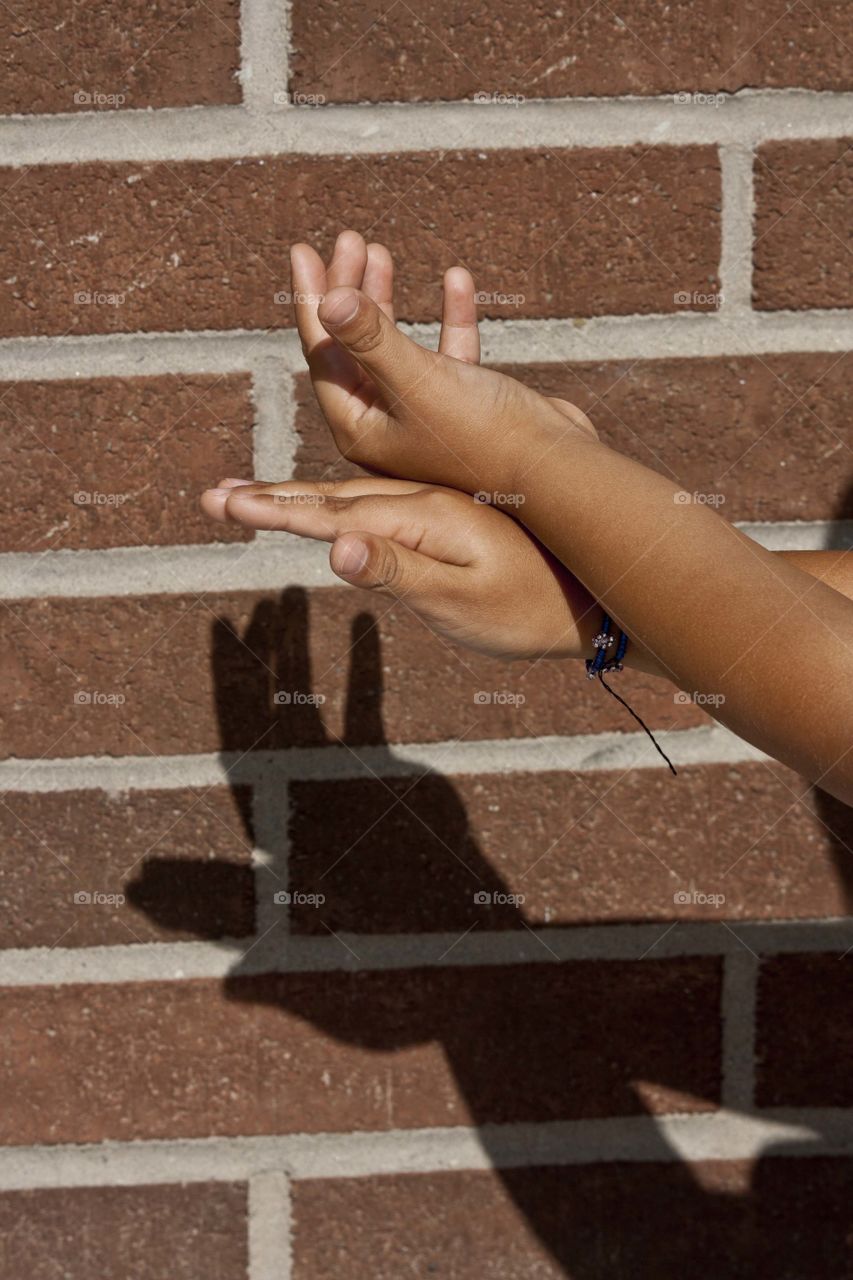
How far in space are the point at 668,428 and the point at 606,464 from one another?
0.49 ft

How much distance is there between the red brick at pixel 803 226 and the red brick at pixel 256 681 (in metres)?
0.19

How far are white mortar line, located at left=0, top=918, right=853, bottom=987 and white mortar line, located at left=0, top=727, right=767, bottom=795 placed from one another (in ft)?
0.27

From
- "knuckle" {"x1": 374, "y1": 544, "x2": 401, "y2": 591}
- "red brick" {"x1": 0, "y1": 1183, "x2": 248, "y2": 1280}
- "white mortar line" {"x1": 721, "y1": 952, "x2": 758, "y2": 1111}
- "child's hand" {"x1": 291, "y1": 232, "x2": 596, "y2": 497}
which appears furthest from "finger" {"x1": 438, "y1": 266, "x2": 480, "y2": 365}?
"red brick" {"x1": 0, "y1": 1183, "x2": 248, "y2": 1280}

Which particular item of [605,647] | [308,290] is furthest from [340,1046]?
[308,290]

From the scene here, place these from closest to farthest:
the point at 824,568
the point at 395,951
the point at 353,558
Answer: the point at 353,558 < the point at 824,568 < the point at 395,951

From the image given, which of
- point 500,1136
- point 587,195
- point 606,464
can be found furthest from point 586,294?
point 500,1136

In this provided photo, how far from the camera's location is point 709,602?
0.33 meters

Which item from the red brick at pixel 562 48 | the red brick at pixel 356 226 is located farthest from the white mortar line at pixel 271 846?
the red brick at pixel 562 48

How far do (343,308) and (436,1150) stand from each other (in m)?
0.43

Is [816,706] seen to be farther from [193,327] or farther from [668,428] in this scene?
[193,327]

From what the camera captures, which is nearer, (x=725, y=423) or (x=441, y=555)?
(x=441, y=555)

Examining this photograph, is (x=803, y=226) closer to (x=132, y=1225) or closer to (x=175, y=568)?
(x=175, y=568)

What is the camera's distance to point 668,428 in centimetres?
49

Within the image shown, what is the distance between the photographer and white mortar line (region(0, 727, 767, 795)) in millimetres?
514
